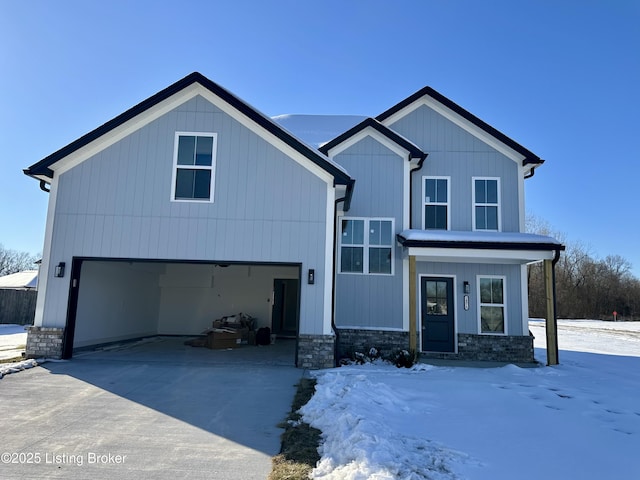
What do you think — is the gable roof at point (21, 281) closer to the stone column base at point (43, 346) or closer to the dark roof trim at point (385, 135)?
the stone column base at point (43, 346)

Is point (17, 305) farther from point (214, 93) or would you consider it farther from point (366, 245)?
point (366, 245)

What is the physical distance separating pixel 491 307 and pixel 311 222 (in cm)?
Answer: 572

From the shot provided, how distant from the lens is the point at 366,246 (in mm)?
11070

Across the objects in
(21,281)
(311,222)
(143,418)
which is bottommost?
(143,418)

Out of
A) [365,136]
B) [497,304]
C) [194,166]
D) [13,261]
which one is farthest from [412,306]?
[13,261]

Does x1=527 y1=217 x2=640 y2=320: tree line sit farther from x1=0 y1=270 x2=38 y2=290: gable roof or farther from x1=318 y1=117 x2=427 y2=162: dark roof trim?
x1=0 y1=270 x2=38 y2=290: gable roof

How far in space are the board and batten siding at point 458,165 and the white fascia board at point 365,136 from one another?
100cm

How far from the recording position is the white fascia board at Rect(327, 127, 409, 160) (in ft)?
36.7

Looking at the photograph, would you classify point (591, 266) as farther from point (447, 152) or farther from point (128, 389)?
point (128, 389)

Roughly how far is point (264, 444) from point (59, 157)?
26.0 feet

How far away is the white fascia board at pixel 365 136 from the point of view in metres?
11.2

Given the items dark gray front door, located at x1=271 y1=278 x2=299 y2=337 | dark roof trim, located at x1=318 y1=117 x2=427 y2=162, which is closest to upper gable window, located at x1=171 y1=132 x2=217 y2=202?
dark roof trim, located at x1=318 y1=117 x2=427 y2=162

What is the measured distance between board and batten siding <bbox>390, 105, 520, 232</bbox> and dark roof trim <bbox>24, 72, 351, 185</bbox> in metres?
3.80

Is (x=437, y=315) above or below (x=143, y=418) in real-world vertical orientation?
above
